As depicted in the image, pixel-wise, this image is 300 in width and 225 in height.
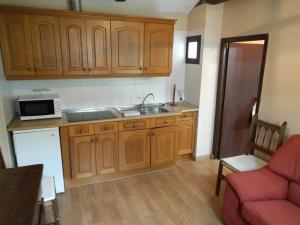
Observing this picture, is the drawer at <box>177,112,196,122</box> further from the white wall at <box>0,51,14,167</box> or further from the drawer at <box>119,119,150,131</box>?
the white wall at <box>0,51,14,167</box>

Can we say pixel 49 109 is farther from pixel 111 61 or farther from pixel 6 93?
pixel 111 61

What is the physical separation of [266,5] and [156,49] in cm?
144

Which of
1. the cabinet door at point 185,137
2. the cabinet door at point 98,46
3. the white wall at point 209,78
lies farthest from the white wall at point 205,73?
the cabinet door at point 98,46

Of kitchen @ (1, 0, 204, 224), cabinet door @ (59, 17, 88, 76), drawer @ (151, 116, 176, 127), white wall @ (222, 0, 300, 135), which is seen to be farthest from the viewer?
drawer @ (151, 116, 176, 127)

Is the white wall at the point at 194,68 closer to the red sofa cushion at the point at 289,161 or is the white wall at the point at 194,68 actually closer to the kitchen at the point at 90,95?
the kitchen at the point at 90,95

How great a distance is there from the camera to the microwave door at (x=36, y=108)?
2629 millimetres

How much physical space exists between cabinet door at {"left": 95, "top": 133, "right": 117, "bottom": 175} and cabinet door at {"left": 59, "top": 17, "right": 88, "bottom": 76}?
89 centimetres

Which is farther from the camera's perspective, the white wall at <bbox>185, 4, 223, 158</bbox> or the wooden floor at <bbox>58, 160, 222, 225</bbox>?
the white wall at <bbox>185, 4, 223, 158</bbox>

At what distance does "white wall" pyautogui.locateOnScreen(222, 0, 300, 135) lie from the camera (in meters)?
2.26

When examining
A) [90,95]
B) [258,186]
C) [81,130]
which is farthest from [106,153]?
[258,186]

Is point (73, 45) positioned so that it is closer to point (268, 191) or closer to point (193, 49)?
point (193, 49)

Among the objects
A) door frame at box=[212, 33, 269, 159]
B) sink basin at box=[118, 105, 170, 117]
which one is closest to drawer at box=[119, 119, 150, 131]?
sink basin at box=[118, 105, 170, 117]

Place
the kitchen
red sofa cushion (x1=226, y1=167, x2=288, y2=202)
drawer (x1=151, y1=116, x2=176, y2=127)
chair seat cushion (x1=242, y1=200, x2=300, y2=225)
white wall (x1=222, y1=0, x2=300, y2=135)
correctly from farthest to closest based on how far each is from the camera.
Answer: drawer (x1=151, y1=116, x2=176, y2=127)
the kitchen
white wall (x1=222, y1=0, x2=300, y2=135)
red sofa cushion (x1=226, y1=167, x2=288, y2=202)
chair seat cushion (x1=242, y1=200, x2=300, y2=225)

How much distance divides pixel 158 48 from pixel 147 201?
2079 mm
